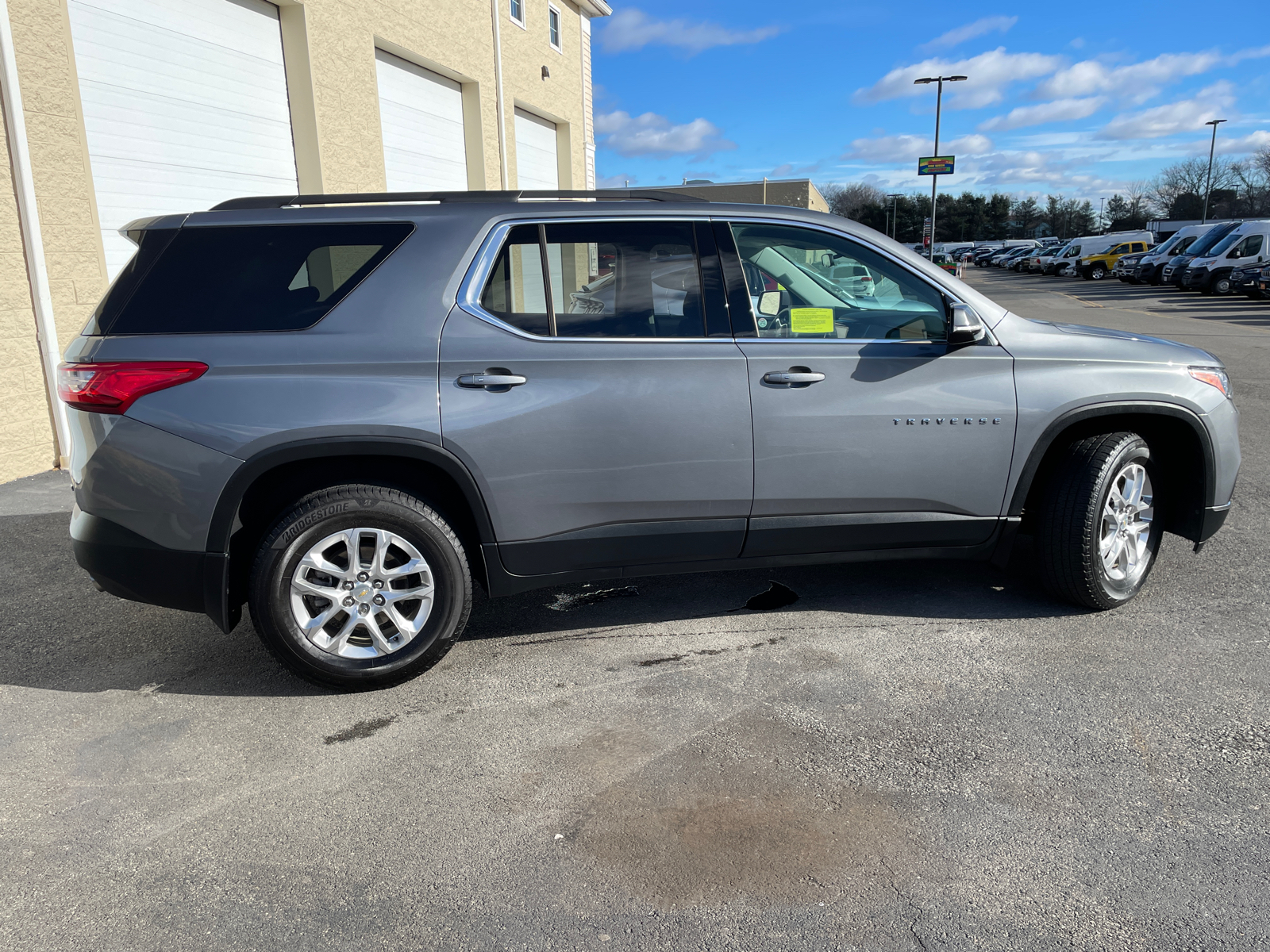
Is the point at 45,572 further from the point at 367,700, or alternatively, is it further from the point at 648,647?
the point at 648,647

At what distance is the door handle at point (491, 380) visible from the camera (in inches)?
137

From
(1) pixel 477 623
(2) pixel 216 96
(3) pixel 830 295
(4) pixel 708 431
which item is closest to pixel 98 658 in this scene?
(1) pixel 477 623

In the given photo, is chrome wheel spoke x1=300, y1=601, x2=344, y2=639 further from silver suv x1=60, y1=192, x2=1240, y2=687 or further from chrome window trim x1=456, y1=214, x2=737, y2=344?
chrome window trim x1=456, y1=214, x2=737, y2=344

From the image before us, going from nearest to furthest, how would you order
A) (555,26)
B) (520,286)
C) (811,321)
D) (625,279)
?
(520,286) < (625,279) < (811,321) < (555,26)

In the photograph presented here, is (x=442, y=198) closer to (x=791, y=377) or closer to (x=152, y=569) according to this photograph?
(x=791, y=377)

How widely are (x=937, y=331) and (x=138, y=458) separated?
3188 millimetres

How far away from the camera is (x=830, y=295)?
3.99 metres

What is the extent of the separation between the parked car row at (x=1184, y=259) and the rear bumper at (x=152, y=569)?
28.7 meters

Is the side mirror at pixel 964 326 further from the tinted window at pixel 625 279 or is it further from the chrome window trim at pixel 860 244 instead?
the tinted window at pixel 625 279

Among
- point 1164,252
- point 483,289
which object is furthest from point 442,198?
point 1164,252

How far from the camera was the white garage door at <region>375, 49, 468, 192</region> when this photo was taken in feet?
38.3

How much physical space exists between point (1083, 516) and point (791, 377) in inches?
58.1

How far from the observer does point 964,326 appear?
3762 millimetres

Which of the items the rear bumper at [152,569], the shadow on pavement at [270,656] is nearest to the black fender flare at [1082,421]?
the shadow on pavement at [270,656]
